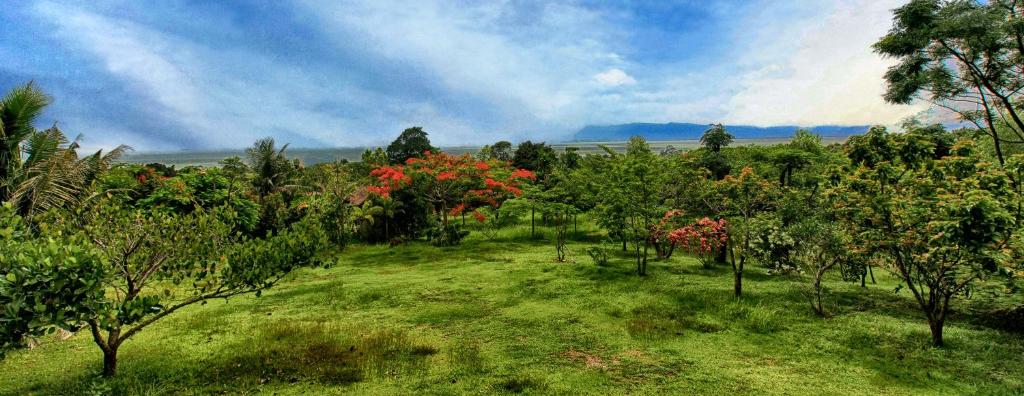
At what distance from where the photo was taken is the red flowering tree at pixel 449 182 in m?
24.8

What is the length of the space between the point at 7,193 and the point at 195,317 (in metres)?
5.41

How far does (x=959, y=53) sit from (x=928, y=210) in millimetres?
10409

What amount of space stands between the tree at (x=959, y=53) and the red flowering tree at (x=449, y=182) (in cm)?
1657

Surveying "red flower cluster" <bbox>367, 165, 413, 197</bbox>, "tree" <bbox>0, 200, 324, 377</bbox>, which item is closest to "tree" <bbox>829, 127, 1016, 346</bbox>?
"tree" <bbox>0, 200, 324, 377</bbox>

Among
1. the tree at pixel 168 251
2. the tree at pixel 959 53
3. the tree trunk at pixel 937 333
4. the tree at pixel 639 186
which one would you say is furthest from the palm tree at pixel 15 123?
the tree at pixel 959 53

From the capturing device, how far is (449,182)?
→ 2548 cm

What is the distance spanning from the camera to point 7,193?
34.5 feet

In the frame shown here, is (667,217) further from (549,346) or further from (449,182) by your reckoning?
(449,182)

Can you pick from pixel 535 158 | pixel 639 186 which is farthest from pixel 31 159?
pixel 535 158

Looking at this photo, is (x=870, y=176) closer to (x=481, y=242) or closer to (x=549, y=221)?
(x=481, y=242)

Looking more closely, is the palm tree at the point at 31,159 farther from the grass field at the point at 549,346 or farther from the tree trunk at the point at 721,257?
the tree trunk at the point at 721,257

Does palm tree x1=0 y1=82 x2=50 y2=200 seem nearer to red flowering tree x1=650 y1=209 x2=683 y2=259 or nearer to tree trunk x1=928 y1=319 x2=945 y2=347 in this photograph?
red flowering tree x1=650 y1=209 x2=683 y2=259

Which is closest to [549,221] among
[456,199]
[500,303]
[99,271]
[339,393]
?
[456,199]

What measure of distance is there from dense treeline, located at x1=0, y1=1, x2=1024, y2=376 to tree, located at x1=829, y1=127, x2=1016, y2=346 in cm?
3
